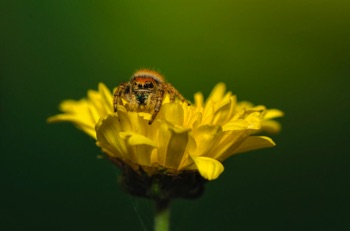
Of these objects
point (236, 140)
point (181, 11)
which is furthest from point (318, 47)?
point (236, 140)

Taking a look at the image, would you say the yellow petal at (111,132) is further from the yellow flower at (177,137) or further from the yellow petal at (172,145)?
the yellow petal at (172,145)

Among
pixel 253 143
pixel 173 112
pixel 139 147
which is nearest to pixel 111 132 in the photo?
pixel 139 147

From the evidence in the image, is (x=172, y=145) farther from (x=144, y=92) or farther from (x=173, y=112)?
(x=144, y=92)

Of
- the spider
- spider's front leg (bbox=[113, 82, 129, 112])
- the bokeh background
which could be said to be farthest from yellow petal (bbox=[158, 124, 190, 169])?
the bokeh background

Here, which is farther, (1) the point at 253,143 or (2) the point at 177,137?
(1) the point at 253,143

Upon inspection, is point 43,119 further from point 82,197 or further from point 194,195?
point 194,195

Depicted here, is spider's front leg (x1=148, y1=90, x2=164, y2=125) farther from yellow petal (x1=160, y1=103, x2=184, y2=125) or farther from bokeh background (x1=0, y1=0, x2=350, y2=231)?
bokeh background (x1=0, y1=0, x2=350, y2=231)
